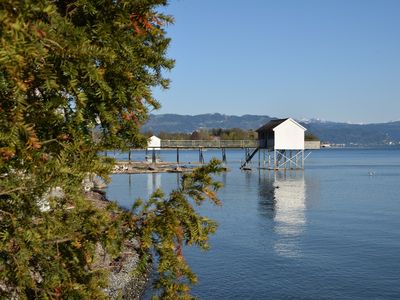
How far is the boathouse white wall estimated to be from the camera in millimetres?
84250

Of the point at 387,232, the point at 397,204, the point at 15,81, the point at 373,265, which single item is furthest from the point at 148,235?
the point at 397,204

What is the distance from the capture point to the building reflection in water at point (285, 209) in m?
30.7

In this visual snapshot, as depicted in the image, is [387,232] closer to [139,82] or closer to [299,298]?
[299,298]

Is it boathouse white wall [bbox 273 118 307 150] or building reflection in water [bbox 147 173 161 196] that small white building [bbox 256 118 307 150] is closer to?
boathouse white wall [bbox 273 118 307 150]

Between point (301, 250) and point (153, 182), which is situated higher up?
point (153, 182)

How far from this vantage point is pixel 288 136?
8456 cm

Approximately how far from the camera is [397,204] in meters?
50.0

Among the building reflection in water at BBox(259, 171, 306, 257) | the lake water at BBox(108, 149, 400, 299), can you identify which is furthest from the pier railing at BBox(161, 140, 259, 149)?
the lake water at BBox(108, 149, 400, 299)

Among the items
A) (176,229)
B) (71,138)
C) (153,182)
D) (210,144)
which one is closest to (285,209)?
(153,182)

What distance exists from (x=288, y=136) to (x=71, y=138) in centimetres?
8151

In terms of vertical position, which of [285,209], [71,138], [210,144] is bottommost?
[285,209]

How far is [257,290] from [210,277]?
2.75 meters

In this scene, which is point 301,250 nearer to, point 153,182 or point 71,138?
point 71,138

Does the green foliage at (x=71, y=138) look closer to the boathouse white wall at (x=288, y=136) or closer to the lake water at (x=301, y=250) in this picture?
the lake water at (x=301, y=250)
